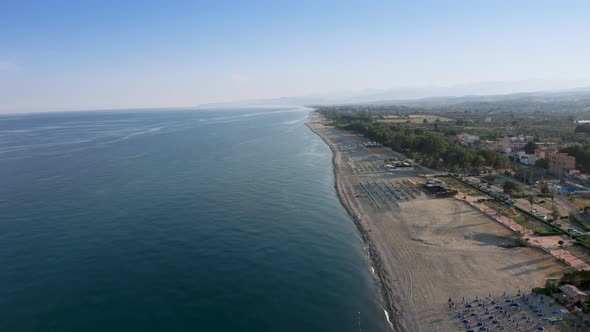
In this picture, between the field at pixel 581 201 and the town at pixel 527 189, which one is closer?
the town at pixel 527 189

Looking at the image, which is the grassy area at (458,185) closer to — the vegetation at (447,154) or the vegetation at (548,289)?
the vegetation at (447,154)

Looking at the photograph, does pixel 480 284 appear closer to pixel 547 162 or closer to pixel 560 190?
pixel 560 190

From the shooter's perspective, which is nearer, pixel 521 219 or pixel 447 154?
pixel 521 219

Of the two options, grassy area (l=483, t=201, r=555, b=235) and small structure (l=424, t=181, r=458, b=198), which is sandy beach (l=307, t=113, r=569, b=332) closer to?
small structure (l=424, t=181, r=458, b=198)

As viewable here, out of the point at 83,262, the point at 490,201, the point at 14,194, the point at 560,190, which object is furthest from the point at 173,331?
the point at 560,190

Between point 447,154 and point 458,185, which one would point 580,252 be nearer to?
point 458,185

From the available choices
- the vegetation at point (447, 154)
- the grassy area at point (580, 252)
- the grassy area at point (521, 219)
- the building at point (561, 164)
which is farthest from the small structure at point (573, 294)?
the building at point (561, 164)

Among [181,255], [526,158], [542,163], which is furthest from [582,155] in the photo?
[181,255]
